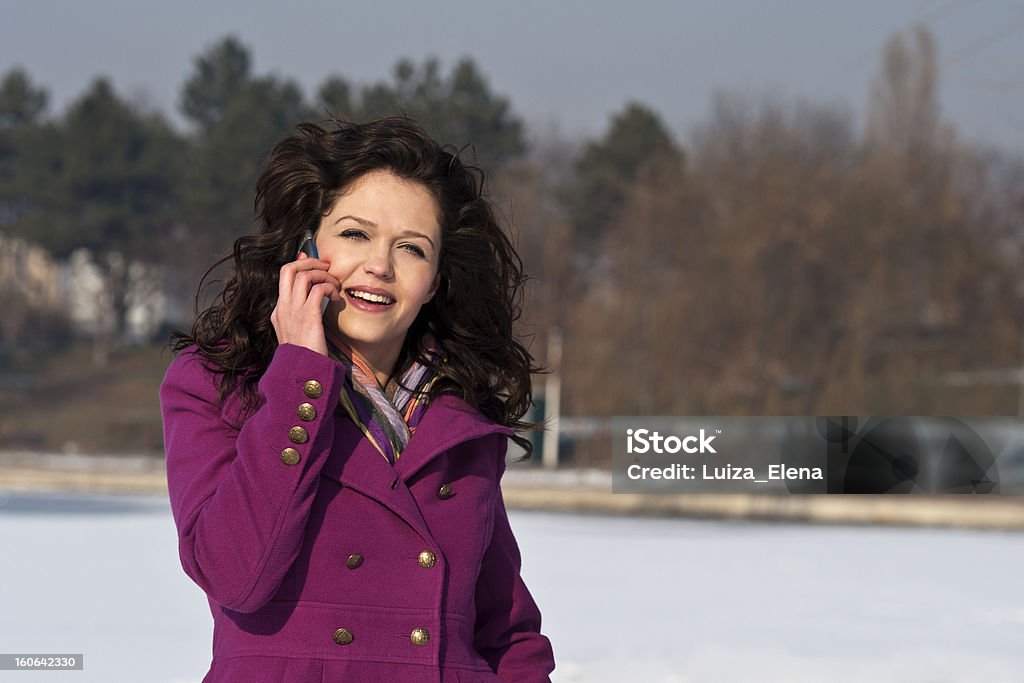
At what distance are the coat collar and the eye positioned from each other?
9.2 inches

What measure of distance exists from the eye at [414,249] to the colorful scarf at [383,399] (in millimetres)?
160

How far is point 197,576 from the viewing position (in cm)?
196

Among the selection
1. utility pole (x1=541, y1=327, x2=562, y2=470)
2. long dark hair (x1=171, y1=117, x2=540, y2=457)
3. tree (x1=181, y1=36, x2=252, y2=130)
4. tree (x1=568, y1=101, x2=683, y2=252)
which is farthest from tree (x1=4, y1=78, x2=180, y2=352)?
long dark hair (x1=171, y1=117, x2=540, y2=457)

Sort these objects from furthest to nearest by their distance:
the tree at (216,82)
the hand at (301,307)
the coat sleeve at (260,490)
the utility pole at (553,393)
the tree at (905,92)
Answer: the tree at (216,82) < the tree at (905,92) < the utility pole at (553,393) < the hand at (301,307) < the coat sleeve at (260,490)

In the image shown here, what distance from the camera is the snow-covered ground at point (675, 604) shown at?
5.39m

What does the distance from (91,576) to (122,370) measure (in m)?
49.7

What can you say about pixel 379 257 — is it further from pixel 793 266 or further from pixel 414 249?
pixel 793 266

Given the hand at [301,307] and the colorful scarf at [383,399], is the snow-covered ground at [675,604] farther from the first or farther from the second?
the hand at [301,307]

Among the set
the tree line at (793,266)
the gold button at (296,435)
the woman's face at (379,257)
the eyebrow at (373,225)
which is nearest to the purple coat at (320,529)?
the gold button at (296,435)

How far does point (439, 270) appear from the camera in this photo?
235 cm

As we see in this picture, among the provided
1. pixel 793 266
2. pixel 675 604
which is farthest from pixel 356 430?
pixel 793 266

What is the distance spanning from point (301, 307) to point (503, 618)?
1.99 feet

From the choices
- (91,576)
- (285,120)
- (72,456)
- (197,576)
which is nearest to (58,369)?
(285,120)

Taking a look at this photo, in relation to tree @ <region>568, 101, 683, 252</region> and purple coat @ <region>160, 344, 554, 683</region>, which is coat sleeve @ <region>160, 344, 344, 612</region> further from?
tree @ <region>568, 101, 683, 252</region>
